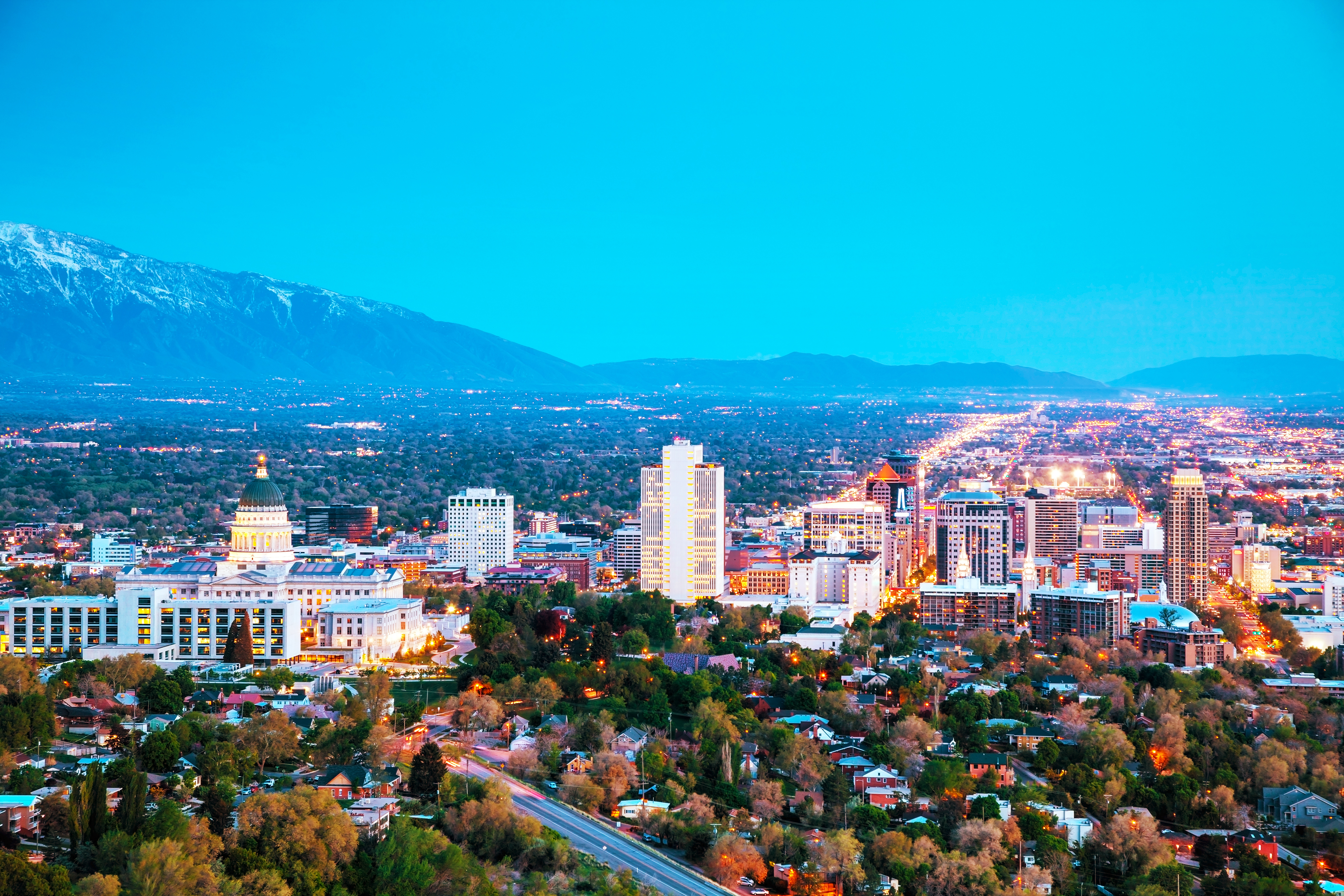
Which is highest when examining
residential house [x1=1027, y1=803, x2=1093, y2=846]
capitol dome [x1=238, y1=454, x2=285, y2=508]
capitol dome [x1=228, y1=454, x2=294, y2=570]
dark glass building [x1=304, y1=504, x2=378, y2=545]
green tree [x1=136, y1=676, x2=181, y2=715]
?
capitol dome [x1=238, y1=454, x2=285, y2=508]

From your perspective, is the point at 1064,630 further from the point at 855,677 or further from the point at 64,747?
the point at 64,747

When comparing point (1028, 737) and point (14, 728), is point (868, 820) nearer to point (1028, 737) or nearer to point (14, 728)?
point (1028, 737)

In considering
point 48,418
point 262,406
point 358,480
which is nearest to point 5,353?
point 262,406

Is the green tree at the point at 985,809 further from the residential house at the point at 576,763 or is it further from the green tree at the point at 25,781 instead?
the green tree at the point at 25,781

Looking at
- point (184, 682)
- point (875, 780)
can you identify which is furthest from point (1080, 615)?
point (184, 682)

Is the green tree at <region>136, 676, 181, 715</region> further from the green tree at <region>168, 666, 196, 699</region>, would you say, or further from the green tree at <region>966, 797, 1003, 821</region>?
the green tree at <region>966, 797, 1003, 821</region>

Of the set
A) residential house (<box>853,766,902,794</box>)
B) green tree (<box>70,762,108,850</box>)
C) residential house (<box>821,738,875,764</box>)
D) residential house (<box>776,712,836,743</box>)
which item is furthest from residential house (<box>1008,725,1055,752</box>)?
green tree (<box>70,762,108,850</box>)
